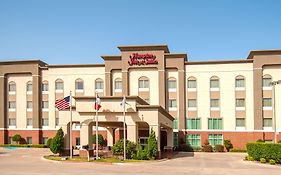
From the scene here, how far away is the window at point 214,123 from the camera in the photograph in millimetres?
63219

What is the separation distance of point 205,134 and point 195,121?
8.95ft

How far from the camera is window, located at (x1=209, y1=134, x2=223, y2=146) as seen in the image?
206ft

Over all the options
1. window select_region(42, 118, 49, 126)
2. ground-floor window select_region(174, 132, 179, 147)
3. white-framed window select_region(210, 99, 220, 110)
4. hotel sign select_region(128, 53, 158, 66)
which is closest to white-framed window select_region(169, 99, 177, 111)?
ground-floor window select_region(174, 132, 179, 147)

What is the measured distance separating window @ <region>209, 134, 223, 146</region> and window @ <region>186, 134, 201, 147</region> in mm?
1982

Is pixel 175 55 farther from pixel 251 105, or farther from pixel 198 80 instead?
pixel 251 105

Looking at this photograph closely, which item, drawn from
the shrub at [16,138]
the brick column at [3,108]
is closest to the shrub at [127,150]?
the shrub at [16,138]

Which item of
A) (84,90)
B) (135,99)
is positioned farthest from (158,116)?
(84,90)

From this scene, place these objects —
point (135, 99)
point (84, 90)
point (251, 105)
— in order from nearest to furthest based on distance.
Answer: point (135, 99) → point (251, 105) → point (84, 90)

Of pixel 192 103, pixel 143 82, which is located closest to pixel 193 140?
pixel 192 103

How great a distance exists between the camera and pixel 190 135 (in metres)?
63.7

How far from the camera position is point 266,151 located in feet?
130

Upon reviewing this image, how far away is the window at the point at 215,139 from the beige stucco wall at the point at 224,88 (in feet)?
5.33

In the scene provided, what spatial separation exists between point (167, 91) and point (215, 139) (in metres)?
11.4

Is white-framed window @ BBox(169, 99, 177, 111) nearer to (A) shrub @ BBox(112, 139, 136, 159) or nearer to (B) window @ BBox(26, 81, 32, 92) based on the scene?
(A) shrub @ BBox(112, 139, 136, 159)
